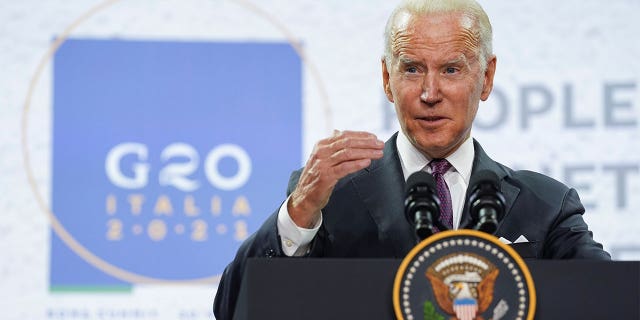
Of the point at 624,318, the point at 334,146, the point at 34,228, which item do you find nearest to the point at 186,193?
the point at 34,228

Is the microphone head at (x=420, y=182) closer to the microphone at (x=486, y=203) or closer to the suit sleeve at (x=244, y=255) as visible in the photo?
the microphone at (x=486, y=203)

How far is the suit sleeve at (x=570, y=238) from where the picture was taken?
1763 mm

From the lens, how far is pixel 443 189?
1891mm

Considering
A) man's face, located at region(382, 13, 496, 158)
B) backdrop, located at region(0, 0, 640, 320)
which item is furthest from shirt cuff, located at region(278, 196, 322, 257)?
backdrop, located at region(0, 0, 640, 320)

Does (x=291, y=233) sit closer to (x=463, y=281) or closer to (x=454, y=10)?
(x=463, y=281)

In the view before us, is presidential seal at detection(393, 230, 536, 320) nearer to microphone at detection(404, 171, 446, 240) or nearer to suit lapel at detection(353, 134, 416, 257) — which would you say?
microphone at detection(404, 171, 446, 240)

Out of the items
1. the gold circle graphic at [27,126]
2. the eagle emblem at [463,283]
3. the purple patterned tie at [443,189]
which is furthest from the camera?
the gold circle graphic at [27,126]

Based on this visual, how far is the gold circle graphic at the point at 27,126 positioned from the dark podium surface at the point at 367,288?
5.87 feet

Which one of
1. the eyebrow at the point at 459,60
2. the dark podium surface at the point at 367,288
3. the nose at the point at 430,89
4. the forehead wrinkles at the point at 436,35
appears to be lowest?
the dark podium surface at the point at 367,288

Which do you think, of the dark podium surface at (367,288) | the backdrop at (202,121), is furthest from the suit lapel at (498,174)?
the backdrop at (202,121)

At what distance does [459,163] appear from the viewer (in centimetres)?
194

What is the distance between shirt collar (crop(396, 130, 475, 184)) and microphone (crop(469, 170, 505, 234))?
1.65 ft

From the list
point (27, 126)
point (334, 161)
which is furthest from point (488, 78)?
point (27, 126)

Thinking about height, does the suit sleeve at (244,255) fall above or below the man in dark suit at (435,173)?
below
